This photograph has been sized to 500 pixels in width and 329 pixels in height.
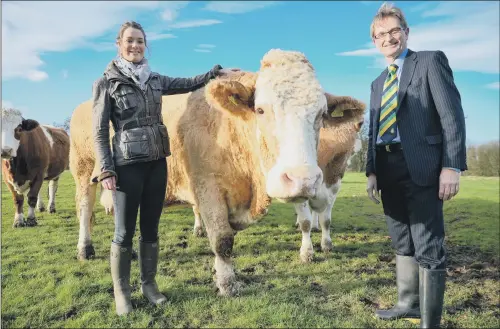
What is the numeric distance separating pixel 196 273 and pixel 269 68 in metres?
3.38

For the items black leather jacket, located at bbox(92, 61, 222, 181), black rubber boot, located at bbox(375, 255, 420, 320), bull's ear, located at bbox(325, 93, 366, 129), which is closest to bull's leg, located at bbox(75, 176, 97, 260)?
black leather jacket, located at bbox(92, 61, 222, 181)

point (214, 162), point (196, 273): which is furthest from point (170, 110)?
point (196, 273)

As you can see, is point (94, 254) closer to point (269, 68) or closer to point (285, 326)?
point (285, 326)

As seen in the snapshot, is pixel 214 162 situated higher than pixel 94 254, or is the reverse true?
pixel 214 162

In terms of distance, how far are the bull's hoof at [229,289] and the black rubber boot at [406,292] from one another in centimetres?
170

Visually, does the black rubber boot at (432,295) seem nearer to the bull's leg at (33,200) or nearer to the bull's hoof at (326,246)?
the bull's hoof at (326,246)

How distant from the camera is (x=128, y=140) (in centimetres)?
390

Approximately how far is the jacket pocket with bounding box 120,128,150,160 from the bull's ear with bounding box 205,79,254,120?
0.86 metres

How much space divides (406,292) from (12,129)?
34.7 ft

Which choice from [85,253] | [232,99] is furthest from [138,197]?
[85,253]

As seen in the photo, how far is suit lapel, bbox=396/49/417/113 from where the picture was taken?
12.1 ft

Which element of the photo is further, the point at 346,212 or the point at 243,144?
the point at 346,212

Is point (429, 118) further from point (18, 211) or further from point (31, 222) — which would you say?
point (18, 211)

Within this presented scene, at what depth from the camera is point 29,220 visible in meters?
9.94
